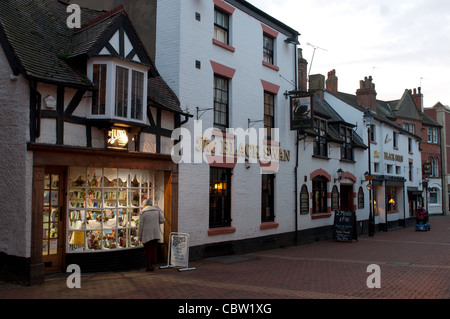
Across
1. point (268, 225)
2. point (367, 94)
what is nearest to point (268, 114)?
point (268, 225)

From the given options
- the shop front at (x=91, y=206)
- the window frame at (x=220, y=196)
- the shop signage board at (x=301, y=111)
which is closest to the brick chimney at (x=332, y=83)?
the shop signage board at (x=301, y=111)

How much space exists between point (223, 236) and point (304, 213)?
20.7 ft

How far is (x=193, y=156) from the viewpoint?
13242 millimetres

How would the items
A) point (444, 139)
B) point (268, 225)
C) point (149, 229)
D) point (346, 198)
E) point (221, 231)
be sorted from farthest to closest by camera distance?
point (444, 139) → point (346, 198) → point (268, 225) → point (221, 231) → point (149, 229)

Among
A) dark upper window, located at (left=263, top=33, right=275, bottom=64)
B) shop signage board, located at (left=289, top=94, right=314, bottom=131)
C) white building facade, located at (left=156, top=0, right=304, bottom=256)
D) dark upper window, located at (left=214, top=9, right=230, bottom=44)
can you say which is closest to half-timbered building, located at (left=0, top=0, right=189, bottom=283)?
white building facade, located at (left=156, top=0, right=304, bottom=256)

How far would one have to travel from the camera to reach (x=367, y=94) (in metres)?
29.8

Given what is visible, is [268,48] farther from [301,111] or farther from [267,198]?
[267,198]

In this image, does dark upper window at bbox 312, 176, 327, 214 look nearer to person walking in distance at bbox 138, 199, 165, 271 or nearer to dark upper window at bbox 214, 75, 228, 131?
dark upper window at bbox 214, 75, 228, 131

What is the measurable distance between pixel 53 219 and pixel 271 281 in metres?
5.65

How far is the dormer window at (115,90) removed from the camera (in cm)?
1028

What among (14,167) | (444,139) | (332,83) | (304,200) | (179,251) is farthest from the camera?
(444,139)

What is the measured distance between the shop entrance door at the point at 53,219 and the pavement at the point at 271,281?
19.4 inches

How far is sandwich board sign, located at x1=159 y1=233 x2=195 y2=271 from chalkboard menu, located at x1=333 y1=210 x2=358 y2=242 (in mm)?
11053

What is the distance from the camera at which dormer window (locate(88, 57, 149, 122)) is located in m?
10.3
